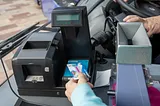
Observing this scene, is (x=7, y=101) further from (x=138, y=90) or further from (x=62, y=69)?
(x=138, y=90)

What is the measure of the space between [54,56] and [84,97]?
0.29 metres

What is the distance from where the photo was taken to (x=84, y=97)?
1.82 ft

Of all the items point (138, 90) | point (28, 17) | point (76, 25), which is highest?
point (76, 25)

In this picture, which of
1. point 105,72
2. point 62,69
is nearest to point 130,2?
point 105,72

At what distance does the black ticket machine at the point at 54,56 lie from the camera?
2.59 ft

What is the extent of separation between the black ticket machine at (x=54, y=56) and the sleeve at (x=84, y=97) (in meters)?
0.22

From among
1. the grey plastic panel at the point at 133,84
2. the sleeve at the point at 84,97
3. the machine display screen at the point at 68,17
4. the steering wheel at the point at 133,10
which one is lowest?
the sleeve at the point at 84,97

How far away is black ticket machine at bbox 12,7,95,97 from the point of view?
79 cm

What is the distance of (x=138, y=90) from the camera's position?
0.51 m

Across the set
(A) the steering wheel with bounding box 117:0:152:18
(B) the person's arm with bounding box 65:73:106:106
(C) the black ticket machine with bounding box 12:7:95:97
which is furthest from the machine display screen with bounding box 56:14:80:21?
(A) the steering wheel with bounding box 117:0:152:18

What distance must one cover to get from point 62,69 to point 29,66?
0.48ft

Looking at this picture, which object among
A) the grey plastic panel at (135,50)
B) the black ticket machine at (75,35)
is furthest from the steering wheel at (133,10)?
Answer: the grey plastic panel at (135,50)

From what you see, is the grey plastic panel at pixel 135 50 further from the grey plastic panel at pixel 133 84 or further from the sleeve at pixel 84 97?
the sleeve at pixel 84 97

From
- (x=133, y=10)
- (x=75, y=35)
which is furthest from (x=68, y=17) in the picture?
(x=133, y=10)
